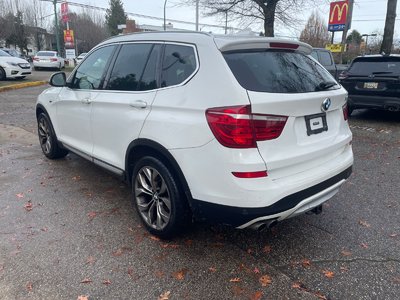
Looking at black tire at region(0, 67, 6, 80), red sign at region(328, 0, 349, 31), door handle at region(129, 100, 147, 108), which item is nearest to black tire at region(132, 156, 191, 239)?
door handle at region(129, 100, 147, 108)

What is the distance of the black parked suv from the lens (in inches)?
298

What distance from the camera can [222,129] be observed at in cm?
238

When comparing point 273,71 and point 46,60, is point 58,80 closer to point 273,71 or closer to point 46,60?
point 273,71

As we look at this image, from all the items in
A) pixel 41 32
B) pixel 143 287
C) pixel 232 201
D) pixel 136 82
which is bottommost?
pixel 143 287

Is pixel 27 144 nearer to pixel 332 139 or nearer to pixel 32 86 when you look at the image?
pixel 332 139

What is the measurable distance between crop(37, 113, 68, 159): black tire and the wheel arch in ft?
7.23

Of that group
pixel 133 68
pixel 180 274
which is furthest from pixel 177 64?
pixel 180 274

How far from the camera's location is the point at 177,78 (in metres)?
2.81

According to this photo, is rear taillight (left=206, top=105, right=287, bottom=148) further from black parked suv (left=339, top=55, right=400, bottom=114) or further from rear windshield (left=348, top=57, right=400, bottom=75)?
rear windshield (left=348, top=57, right=400, bottom=75)

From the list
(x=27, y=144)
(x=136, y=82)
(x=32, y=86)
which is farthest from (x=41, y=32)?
(x=136, y=82)

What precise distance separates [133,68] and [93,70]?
92cm

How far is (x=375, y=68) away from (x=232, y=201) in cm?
704

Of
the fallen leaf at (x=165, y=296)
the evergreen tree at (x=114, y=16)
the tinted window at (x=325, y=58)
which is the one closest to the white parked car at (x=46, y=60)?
the tinted window at (x=325, y=58)

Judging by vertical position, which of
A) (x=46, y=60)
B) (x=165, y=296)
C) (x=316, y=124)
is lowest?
(x=165, y=296)
